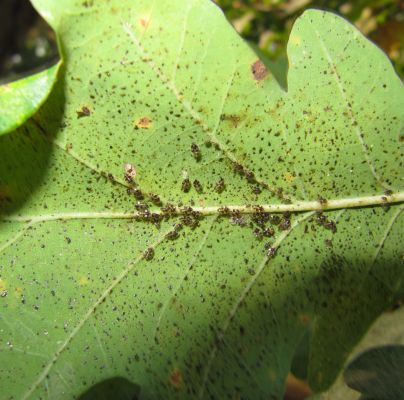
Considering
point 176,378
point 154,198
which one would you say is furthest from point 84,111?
point 176,378

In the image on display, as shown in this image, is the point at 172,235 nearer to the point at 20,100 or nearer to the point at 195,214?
the point at 195,214

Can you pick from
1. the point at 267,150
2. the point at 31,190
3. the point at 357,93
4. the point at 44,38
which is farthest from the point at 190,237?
the point at 44,38

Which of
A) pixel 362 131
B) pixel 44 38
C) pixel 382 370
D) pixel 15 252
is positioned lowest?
pixel 382 370

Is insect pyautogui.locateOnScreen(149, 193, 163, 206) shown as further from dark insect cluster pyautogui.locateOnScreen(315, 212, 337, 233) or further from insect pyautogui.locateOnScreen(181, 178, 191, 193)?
dark insect cluster pyautogui.locateOnScreen(315, 212, 337, 233)

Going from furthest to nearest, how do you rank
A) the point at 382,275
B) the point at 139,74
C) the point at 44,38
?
the point at 44,38, the point at 382,275, the point at 139,74

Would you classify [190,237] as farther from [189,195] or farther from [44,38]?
[44,38]

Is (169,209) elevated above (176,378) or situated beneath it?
elevated above

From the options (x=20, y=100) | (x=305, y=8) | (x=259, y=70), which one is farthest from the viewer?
(x=305, y=8)
